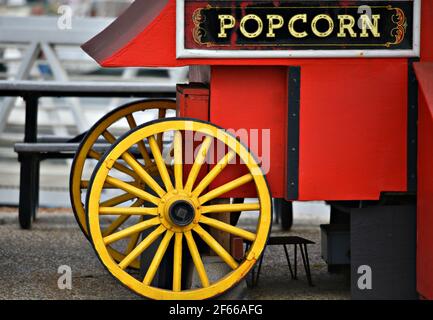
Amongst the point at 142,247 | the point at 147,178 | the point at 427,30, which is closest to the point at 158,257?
the point at 142,247

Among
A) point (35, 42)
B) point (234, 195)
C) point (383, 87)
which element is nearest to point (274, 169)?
point (234, 195)

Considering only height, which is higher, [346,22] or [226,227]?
[346,22]

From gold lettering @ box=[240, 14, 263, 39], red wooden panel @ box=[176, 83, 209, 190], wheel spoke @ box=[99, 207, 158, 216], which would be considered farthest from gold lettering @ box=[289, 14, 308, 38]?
wheel spoke @ box=[99, 207, 158, 216]

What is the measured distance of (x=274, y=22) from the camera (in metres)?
6.62

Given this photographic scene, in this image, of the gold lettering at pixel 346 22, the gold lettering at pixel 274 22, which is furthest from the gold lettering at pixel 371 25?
the gold lettering at pixel 274 22

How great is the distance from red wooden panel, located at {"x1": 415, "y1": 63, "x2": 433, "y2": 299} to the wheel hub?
1286 millimetres

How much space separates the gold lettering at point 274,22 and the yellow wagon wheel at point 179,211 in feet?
2.03

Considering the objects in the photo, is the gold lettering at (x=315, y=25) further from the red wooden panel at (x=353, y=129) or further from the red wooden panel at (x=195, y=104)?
the red wooden panel at (x=195, y=104)

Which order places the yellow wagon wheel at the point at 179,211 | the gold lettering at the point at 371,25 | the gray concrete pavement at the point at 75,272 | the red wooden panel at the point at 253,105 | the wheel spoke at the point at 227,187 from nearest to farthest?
the yellow wagon wheel at the point at 179,211 → the wheel spoke at the point at 227,187 → the gold lettering at the point at 371,25 → the red wooden panel at the point at 253,105 → the gray concrete pavement at the point at 75,272

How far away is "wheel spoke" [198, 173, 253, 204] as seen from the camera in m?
6.55

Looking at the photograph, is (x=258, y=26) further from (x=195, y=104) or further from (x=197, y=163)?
(x=197, y=163)

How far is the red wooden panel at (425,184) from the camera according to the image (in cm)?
656

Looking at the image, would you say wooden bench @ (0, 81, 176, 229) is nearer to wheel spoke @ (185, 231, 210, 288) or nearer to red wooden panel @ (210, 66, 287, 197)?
red wooden panel @ (210, 66, 287, 197)

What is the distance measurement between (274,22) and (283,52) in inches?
6.7
